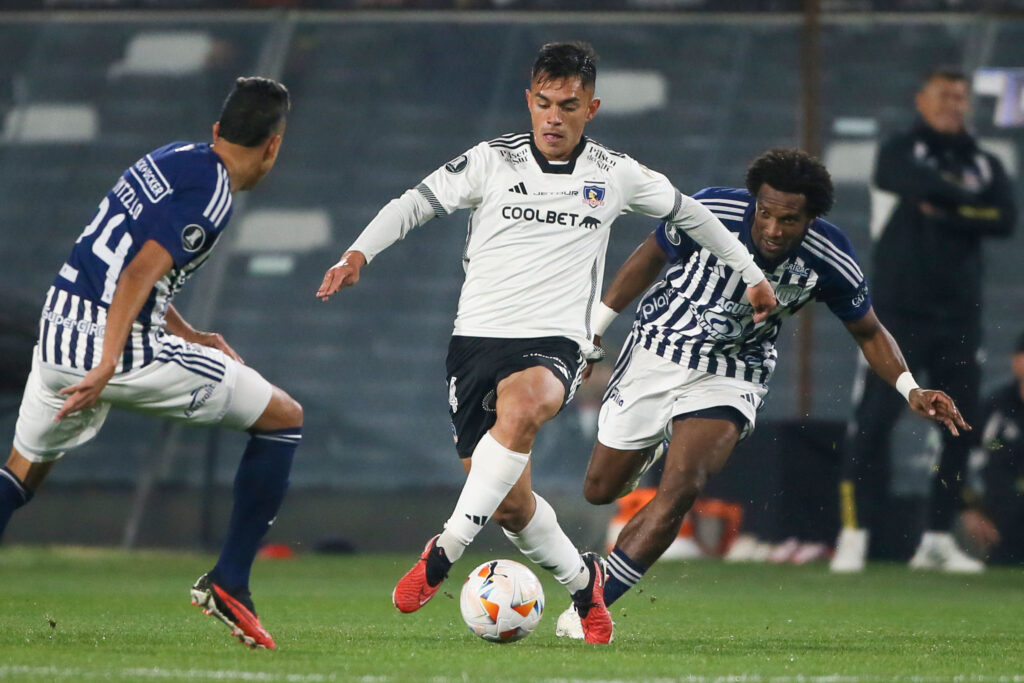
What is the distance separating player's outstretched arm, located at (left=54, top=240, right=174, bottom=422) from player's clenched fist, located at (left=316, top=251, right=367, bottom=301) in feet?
1.46

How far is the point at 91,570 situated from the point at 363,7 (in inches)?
209

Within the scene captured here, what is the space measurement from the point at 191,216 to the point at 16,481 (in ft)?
3.53

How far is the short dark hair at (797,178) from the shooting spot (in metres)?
6.05

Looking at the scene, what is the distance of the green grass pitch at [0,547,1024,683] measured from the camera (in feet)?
15.2

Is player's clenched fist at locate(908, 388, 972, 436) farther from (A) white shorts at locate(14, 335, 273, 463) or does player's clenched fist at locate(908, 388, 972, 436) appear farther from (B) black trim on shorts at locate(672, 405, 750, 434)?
(A) white shorts at locate(14, 335, 273, 463)

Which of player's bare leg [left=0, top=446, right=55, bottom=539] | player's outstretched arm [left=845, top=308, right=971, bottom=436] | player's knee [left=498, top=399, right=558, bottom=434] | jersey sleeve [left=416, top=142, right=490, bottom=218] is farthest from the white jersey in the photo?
player's bare leg [left=0, top=446, right=55, bottom=539]

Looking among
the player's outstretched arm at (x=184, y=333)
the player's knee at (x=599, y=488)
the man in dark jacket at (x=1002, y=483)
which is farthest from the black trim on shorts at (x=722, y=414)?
the man in dark jacket at (x=1002, y=483)

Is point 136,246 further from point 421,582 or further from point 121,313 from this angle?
point 421,582

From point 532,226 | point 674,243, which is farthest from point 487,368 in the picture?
point 674,243

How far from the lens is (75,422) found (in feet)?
16.8

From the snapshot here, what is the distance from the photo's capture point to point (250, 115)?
5039 mm

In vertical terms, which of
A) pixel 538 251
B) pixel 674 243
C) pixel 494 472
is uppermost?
pixel 674 243

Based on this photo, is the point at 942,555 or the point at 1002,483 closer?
the point at 942,555

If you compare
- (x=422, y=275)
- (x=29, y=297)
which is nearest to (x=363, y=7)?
(x=422, y=275)
